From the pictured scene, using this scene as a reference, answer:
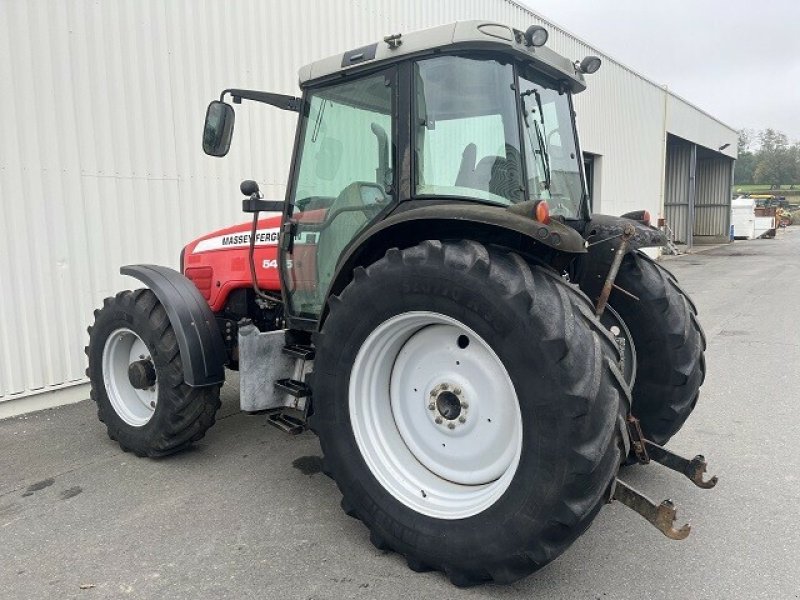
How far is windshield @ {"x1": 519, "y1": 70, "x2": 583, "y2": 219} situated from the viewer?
2885 millimetres

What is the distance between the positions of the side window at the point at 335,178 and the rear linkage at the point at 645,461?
1153mm

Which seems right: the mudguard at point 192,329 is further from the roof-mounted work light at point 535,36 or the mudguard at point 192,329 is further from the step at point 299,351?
the roof-mounted work light at point 535,36

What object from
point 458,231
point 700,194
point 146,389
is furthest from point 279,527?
point 700,194

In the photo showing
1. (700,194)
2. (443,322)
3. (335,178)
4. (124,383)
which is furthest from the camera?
(700,194)

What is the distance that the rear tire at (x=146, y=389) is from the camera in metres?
3.74

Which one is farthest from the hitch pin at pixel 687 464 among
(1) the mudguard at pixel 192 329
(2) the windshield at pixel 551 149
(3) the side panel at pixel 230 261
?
(1) the mudguard at pixel 192 329

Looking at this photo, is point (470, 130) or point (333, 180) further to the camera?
point (333, 180)

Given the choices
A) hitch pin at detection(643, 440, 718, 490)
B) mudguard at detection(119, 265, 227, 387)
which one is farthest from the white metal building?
hitch pin at detection(643, 440, 718, 490)

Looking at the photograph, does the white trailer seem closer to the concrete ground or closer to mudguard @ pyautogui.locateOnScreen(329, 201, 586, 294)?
the concrete ground

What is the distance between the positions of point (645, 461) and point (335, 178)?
2225 mm

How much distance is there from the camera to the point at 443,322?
104 inches

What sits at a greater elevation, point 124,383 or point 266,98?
point 266,98

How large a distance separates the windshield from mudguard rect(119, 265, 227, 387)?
212 centimetres

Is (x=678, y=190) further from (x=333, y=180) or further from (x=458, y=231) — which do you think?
(x=458, y=231)
